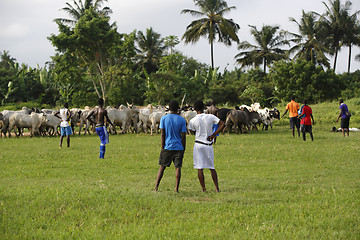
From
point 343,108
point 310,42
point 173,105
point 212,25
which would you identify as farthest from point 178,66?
point 173,105

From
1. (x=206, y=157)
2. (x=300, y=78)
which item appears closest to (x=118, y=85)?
(x=300, y=78)

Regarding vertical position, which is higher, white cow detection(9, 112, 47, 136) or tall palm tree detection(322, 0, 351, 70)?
tall palm tree detection(322, 0, 351, 70)

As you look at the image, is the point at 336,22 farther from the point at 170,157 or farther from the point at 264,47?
the point at 170,157

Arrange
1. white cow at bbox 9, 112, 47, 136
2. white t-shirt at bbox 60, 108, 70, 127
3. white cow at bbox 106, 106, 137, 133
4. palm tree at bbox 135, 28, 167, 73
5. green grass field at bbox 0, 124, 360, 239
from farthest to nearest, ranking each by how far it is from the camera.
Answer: palm tree at bbox 135, 28, 167, 73 → white cow at bbox 106, 106, 137, 133 → white cow at bbox 9, 112, 47, 136 → white t-shirt at bbox 60, 108, 70, 127 → green grass field at bbox 0, 124, 360, 239

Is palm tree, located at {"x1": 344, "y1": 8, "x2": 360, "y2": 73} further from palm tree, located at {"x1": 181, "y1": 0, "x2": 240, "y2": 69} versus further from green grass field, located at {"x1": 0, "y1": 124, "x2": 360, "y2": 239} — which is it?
green grass field, located at {"x1": 0, "y1": 124, "x2": 360, "y2": 239}

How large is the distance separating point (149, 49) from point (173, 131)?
44.2 metres

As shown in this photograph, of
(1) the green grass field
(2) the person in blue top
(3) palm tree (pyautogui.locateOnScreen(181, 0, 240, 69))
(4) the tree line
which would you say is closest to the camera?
(1) the green grass field

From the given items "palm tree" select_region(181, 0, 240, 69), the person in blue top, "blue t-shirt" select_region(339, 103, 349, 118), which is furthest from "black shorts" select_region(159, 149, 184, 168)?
"palm tree" select_region(181, 0, 240, 69)

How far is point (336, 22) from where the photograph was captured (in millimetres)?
48438

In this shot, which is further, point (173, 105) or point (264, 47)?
point (264, 47)

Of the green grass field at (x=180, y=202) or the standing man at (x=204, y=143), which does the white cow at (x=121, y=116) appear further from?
the standing man at (x=204, y=143)

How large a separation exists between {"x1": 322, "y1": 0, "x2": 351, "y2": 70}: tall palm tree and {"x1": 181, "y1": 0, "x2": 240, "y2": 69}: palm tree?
13523mm

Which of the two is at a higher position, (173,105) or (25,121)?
(173,105)

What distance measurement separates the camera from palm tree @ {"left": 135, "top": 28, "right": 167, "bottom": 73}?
165 ft
